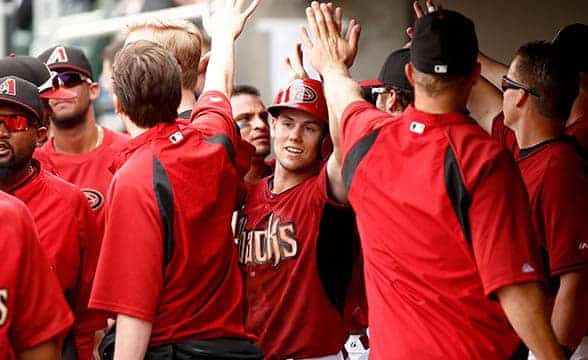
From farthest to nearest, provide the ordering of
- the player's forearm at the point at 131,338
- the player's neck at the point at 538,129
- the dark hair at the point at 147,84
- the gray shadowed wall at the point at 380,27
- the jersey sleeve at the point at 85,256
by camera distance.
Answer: the gray shadowed wall at the point at 380,27
the jersey sleeve at the point at 85,256
the player's neck at the point at 538,129
the dark hair at the point at 147,84
the player's forearm at the point at 131,338

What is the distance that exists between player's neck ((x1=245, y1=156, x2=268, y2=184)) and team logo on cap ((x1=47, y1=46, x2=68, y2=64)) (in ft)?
3.32

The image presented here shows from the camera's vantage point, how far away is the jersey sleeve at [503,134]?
523 cm

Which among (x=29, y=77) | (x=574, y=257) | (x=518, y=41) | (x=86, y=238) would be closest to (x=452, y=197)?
(x=574, y=257)

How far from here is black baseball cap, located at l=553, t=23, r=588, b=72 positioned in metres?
5.31

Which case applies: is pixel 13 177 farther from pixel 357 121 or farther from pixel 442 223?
pixel 442 223

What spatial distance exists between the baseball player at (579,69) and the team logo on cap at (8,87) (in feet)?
7.05

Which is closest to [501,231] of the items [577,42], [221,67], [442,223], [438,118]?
[442,223]

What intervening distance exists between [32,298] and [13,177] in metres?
1.09

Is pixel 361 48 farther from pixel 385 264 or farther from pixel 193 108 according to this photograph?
pixel 385 264

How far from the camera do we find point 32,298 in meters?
3.86

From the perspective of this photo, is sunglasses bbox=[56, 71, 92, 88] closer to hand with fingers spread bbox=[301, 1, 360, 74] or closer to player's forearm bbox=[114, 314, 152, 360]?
hand with fingers spread bbox=[301, 1, 360, 74]

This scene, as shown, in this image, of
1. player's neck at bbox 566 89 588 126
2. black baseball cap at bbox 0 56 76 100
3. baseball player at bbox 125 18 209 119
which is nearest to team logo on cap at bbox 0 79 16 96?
baseball player at bbox 125 18 209 119

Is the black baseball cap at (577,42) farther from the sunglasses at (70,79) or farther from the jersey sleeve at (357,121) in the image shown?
the sunglasses at (70,79)

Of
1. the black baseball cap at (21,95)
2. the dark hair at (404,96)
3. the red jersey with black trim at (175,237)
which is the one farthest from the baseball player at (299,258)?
the black baseball cap at (21,95)
